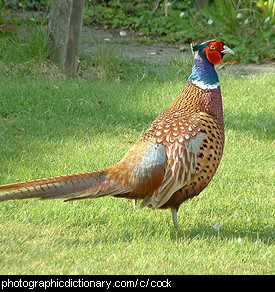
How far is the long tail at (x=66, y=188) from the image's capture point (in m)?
3.05

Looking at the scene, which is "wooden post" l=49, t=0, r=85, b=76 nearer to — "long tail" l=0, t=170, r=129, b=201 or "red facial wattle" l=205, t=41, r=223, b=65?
"red facial wattle" l=205, t=41, r=223, b=65

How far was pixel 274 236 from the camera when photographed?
3.51 metres

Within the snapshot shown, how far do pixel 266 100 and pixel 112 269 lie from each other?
341cm

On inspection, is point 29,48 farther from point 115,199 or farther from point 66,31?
point 115,199

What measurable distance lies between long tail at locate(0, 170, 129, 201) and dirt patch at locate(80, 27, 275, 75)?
3518 millimetres

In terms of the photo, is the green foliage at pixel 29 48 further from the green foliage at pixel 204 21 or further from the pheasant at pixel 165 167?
the pheasant at pixel 165 167

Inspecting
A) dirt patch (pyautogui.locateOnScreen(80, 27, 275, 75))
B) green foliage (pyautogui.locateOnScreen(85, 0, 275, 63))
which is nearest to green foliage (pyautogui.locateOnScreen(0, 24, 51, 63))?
dirt patch (pyautogui.locateOnScreen(80, 27, 275, 75))

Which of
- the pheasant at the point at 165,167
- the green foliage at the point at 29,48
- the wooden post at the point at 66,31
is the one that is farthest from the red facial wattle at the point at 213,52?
the green foliage at the point at 29,48

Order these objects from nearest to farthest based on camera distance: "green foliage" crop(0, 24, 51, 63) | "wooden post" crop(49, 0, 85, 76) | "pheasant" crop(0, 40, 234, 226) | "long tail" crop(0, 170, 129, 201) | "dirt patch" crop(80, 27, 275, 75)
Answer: "long tail" crop(0, 170, 129, 201)
"pheasant" crop(0, 40, 234, 226)
"wooden post" crop(49, 0, 85, 76)
"green foliage" crop(0, 24, 51, 63)
"dirt patch" crop(80, 27, 275, 75)

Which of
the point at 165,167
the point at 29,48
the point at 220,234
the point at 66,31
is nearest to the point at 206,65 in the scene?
the point at 165,167

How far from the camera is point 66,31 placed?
616 centimetres

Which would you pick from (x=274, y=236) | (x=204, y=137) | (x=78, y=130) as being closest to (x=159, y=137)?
(x=204, y=137)

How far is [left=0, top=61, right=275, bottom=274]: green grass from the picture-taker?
3135mm
